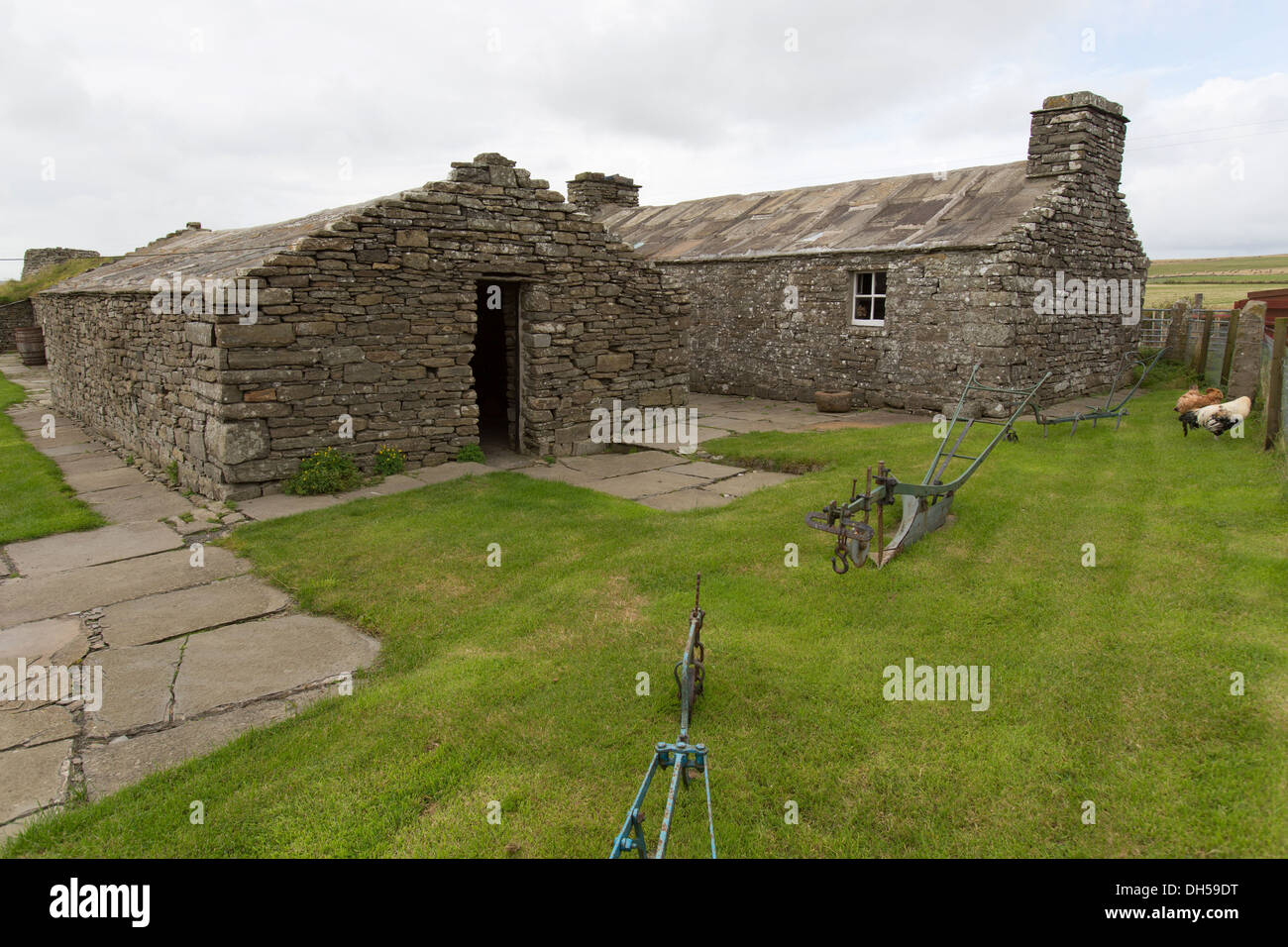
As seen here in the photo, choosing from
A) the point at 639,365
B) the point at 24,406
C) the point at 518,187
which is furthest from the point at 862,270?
the point at 24,406

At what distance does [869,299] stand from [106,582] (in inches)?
548

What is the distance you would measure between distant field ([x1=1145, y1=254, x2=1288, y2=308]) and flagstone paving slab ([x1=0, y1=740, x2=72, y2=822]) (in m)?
32.1

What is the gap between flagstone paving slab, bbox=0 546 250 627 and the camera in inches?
256

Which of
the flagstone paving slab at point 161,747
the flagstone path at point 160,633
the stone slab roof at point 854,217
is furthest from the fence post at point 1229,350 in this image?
the flagstone paving slab at point 161,747

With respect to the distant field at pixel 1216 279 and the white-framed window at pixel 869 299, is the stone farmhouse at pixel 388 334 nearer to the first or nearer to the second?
the white-framed window at pixel 869 299

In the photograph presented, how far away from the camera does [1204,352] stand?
1636 centimetres

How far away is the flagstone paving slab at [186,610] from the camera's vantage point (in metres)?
5.98

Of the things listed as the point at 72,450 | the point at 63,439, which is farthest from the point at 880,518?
the point at 63,439

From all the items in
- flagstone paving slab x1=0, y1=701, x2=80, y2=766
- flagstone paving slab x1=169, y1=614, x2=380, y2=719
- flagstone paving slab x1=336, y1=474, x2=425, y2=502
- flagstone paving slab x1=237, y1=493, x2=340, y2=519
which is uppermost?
flagstone paving slab x1=336, y1=474, x2=425, y2=502

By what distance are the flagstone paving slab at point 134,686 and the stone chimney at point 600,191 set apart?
22299 mm

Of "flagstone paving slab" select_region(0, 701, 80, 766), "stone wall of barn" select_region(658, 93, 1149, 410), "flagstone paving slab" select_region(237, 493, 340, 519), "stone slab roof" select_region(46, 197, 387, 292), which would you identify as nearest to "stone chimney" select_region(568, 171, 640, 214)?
"stone wall of barn" select_region(658, 93, 1149, 410)

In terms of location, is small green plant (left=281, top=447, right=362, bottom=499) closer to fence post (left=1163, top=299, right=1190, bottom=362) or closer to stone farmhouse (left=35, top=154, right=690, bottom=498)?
stone farmhouse (left=35, top=154, right=690, bottom=498)

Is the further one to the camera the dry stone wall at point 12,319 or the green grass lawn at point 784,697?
the dry stone wall at point 12,319
